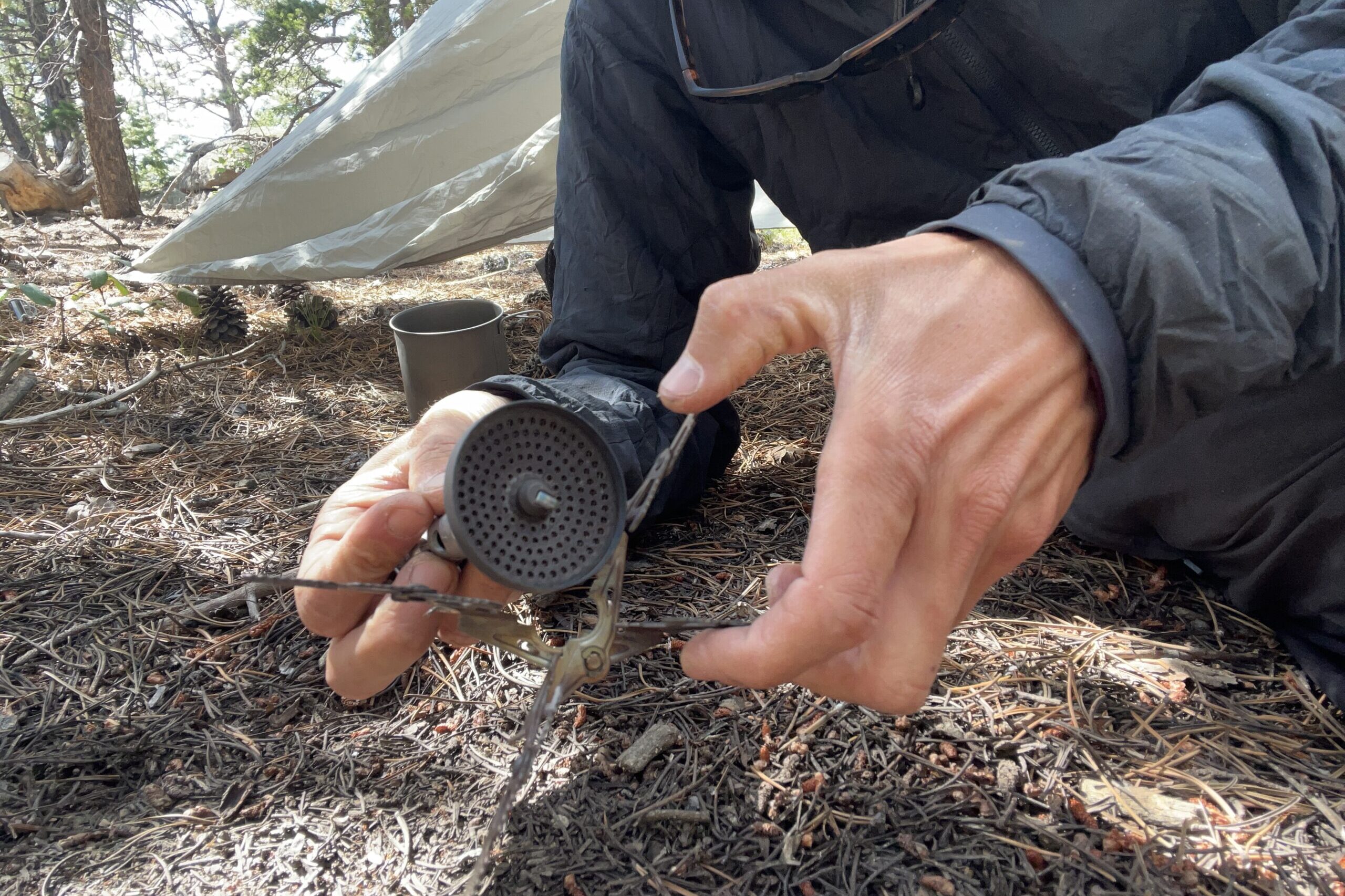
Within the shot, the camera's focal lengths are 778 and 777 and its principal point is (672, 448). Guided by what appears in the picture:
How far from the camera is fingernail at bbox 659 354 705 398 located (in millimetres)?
937

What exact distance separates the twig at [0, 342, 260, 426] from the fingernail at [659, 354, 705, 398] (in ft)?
8.00

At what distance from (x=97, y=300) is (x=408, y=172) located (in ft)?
6.07

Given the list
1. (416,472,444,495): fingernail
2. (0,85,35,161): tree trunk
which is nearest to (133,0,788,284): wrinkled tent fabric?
(416,472,444,495): fingernail

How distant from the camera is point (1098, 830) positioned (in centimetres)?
112

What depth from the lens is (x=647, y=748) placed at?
1.31m

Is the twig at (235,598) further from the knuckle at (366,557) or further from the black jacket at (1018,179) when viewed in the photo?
the black jacket at (1018,179)

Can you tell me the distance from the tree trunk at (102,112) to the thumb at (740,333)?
747cm

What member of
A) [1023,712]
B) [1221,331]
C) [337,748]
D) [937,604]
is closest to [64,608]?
[337,748]

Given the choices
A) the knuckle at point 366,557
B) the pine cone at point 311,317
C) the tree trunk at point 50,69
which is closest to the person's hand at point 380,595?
the knuckle at point 366,557

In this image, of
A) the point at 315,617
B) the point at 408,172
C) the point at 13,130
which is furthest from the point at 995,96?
the point at 13,130

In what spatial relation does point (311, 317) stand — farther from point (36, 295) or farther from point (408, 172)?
point (36, 295)

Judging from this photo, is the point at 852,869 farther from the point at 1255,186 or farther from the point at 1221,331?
the point at 1255,186

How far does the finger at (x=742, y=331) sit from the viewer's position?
899 mm

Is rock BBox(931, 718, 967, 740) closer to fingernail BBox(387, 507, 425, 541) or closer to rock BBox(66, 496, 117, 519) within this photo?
fingernail BBox(387, 507, 425, 541)
